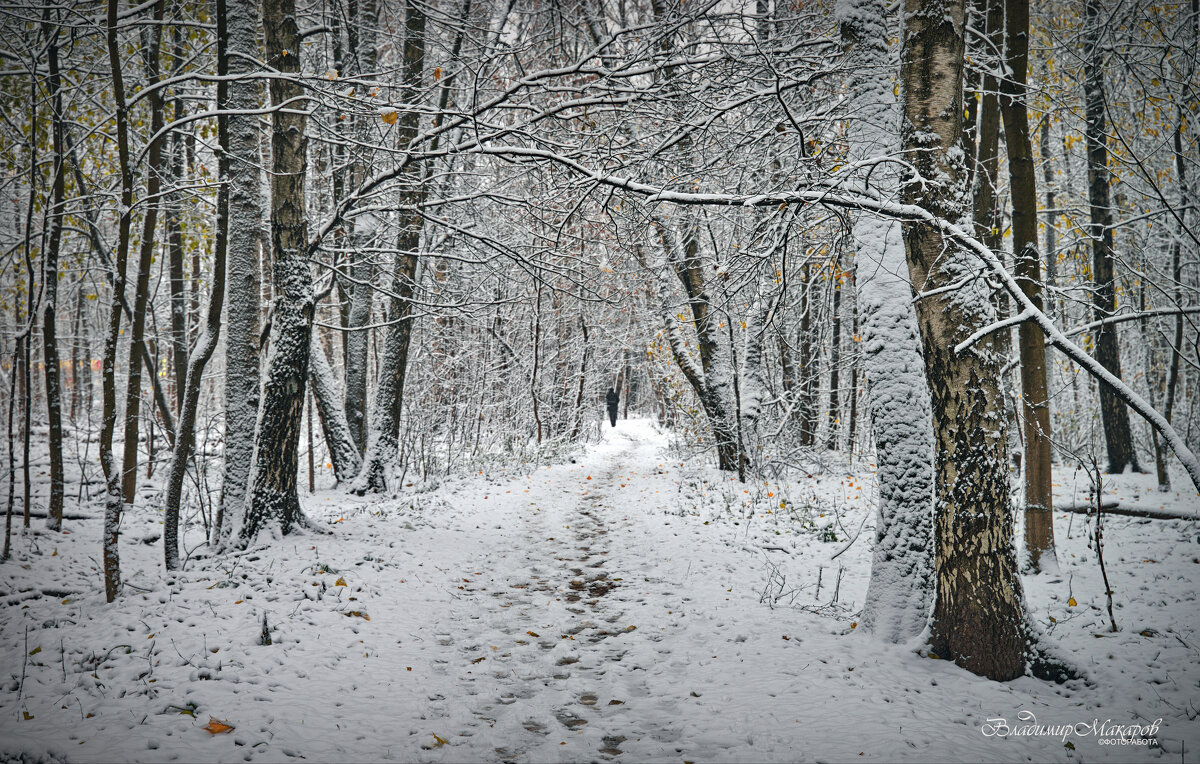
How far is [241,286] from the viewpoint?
21.7ft

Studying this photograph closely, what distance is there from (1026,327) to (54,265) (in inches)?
390

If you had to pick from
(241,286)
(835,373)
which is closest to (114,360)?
(241,286)

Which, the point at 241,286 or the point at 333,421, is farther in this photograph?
the point at 333,421

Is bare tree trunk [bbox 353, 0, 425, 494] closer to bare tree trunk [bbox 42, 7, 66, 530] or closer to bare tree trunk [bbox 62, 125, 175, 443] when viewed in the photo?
bare tree trunk [bbox 62, 125, 175, 443]

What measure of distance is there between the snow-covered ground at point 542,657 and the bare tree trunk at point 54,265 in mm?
1272

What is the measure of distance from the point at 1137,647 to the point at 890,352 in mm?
2862

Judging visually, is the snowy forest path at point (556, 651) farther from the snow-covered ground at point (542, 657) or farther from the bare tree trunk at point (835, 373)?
the bare tree trunk at point (835, 373)

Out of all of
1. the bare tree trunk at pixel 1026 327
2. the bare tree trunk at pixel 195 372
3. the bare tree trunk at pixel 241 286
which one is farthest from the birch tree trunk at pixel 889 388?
the bare tree trunk at pixel 241 286

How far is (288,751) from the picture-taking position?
9.96 feet

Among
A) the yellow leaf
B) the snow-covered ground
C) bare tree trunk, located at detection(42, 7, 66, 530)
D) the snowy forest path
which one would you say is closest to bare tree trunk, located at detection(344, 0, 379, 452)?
bare tree trunk, located at detection(42, 7, 66, 530)

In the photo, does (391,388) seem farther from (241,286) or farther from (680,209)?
(680,209)

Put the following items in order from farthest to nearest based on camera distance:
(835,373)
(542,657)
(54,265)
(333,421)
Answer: (835,373) < (333,421) < (54,265) < (542,657)

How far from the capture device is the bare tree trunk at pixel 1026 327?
18.6ft

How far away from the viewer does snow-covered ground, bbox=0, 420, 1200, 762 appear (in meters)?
3.16
